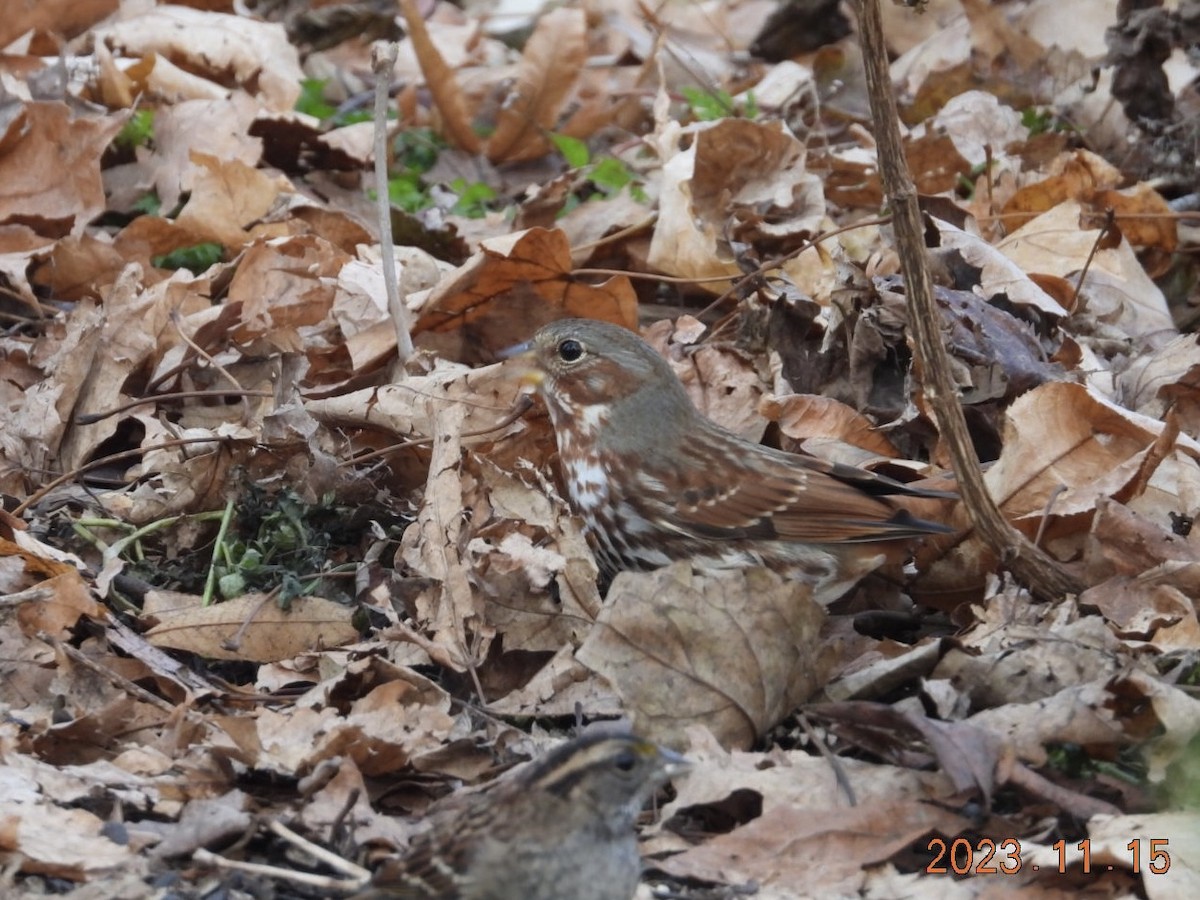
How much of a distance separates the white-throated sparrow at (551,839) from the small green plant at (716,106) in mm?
4624

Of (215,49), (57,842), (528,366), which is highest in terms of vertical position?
(215,49)

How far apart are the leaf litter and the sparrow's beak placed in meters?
0.12

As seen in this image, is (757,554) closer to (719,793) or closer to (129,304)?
(719,793)

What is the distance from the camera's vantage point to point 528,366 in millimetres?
5273

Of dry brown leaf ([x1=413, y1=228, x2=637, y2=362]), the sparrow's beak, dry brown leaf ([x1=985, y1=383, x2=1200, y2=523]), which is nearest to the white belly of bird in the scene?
the sparrow's beak

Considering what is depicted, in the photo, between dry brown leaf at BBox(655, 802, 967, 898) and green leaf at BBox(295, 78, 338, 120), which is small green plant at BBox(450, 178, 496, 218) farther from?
dry brown leaf at BBox(655, 802, 967, 898)

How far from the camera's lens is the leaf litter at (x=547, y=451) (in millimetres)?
3672

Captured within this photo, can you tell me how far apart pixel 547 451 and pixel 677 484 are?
69cm

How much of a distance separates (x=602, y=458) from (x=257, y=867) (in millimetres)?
2014

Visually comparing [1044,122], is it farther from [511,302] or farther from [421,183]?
[511,302]

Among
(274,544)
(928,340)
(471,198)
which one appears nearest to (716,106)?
(471,198)

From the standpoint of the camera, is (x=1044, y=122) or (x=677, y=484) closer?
(x=677, y=484)

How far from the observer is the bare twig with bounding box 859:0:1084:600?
12.6 feet

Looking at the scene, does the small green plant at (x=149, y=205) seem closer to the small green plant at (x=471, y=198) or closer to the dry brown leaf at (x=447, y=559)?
the small green plant at (x=471, y=198)
